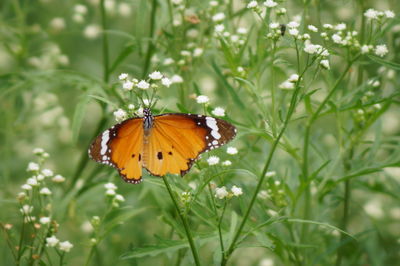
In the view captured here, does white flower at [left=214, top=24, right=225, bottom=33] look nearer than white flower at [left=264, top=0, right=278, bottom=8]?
No

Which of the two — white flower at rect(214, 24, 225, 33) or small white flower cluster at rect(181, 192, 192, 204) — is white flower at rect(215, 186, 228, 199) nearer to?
small white flower cluster at rect(181, 192, 192, 204)

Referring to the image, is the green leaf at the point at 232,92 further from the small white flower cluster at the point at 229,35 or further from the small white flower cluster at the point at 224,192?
the small white flower cluster at the point at 224,192

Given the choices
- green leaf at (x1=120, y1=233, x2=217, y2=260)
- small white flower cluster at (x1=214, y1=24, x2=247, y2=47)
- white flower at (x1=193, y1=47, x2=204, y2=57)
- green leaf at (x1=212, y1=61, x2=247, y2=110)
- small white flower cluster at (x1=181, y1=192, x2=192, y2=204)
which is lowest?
green leaf at (x1=120, y1=233, x2=217, y2=260)

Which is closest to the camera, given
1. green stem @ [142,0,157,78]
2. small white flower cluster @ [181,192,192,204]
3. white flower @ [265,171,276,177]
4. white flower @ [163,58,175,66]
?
small white flower cluster @ [181,192,192,204]

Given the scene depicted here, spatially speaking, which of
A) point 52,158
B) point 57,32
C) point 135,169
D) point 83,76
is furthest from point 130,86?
point 52,158

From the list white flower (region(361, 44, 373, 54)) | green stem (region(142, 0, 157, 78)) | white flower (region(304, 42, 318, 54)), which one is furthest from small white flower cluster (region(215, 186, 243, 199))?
green stem (region(142, 0, 157, 78))

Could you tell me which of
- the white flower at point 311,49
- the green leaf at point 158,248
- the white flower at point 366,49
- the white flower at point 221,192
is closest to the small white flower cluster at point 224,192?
the white flower at point 221,192

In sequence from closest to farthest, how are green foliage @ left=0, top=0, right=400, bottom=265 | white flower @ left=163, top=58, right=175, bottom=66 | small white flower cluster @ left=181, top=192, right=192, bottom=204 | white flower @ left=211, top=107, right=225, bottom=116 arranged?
small white flower cluster @ left=181, top=192, right=192, bottom=204 → green foliage @ left=0, top=0, right=400, bottom=265 → white flower @ left=211, top=107, right=225, bottom=116 → white flower @ left=163, top=58, right=175, bottom=66

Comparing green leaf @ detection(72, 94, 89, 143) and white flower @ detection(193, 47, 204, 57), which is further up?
white flower @ detection(193, 47, 204, 57)
